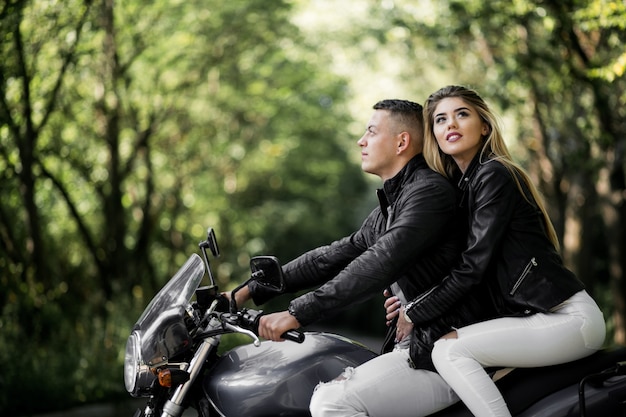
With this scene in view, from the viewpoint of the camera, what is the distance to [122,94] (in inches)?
576

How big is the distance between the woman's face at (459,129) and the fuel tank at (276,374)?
36.6 inches

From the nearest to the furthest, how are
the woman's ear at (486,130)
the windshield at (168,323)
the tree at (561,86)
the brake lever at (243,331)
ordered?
the brake lever at (243,331) < the windshield at (168,323) < the woman's ear at (486,130) < the tree at (561,86)

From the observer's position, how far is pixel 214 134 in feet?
61.2

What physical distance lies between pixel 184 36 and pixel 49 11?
4770mm

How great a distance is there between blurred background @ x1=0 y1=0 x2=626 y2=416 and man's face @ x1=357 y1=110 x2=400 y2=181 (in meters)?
4.33

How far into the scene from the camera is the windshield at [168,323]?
347 cm

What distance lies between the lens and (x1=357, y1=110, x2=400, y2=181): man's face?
3.95 metres

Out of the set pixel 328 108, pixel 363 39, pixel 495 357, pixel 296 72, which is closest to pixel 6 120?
pixel 495 357

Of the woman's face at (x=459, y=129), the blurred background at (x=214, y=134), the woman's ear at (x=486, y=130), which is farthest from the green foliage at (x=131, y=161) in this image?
the woman's ear at (x=486, y=130)

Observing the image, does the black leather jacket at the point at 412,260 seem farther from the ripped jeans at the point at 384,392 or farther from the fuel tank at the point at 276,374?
the fuel tank at the point at 276,374

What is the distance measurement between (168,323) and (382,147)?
1.20 m

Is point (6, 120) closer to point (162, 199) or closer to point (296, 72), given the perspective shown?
point (162, 199)

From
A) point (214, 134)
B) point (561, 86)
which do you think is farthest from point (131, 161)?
point (561, 86)

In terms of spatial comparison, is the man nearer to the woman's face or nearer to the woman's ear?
the woman's face
